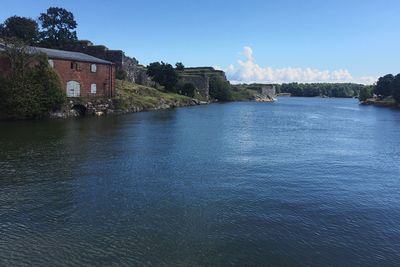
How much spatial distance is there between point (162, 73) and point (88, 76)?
46.7m

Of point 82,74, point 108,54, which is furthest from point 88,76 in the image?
point 108,54

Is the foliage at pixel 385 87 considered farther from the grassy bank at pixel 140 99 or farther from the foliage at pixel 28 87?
the foliage at pixel 28 87

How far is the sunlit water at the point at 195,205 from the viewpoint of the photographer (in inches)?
572

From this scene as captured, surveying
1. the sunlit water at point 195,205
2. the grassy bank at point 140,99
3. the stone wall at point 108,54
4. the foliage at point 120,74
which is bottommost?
the sunlit water at point 195,205

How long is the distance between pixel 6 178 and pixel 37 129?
2447 centimetres

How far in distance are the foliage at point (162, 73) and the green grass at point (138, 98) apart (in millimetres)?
8633

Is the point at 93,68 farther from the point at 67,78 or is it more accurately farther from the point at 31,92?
the point at 31,92

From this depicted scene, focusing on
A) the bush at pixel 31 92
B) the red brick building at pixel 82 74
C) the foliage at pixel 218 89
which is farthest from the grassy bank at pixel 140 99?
the foliage at pixel 218 89

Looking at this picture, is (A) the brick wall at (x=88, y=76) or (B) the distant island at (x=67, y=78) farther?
(A) the brick wall at (x=88, y=76)

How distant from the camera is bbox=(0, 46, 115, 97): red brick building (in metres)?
68.1

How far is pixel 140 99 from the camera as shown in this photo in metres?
91.4

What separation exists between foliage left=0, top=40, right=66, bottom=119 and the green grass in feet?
62.9

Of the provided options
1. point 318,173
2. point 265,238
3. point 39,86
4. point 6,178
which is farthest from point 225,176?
point 39,86

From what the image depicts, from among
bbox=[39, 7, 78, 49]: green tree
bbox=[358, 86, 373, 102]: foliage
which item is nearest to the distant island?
bbox=[39, 7, 78, 49]: green tree
